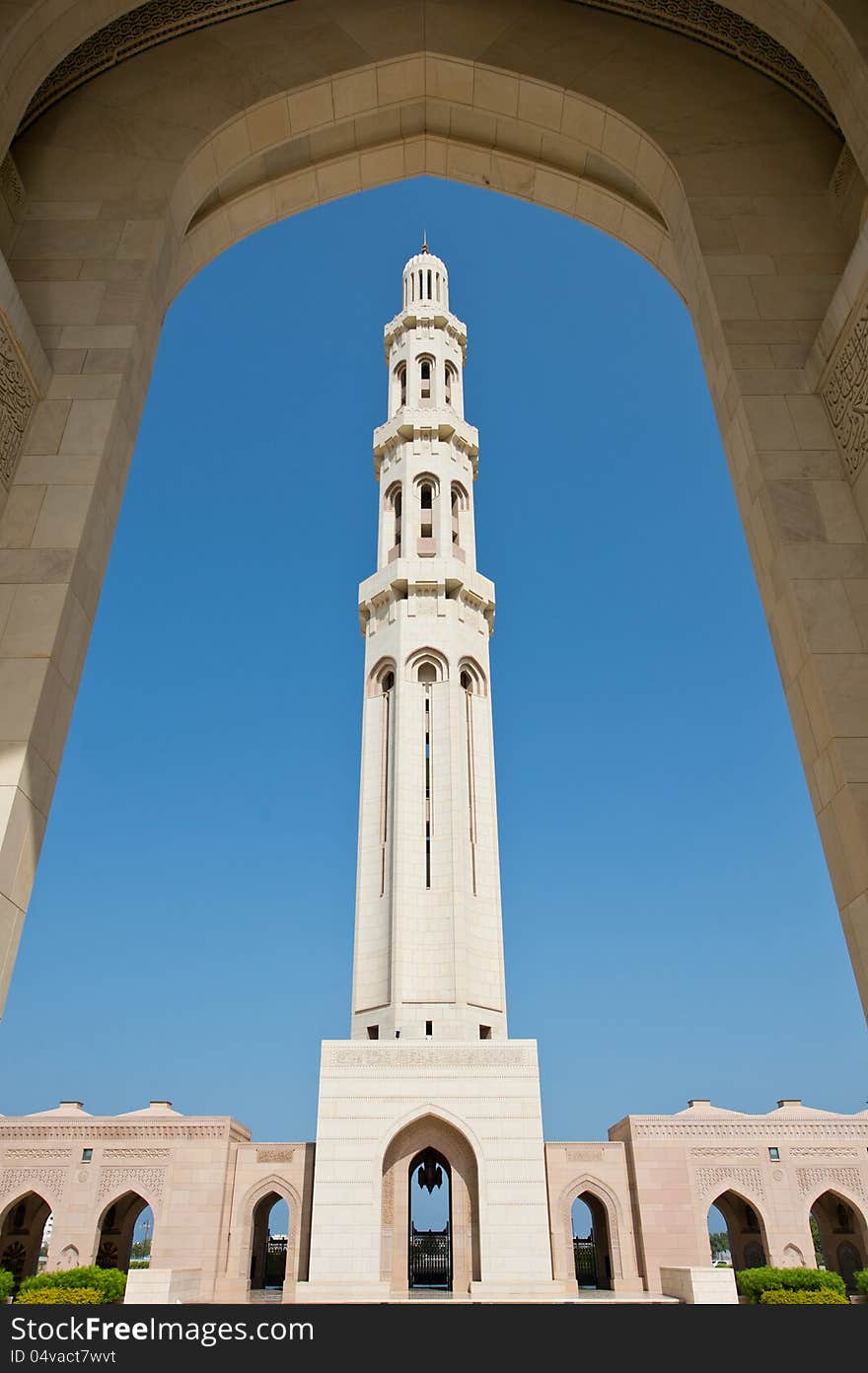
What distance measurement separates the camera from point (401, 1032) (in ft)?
60.7

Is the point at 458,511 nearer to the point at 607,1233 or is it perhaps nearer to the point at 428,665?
the point at 428,665

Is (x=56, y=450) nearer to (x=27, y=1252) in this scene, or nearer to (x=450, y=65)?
(x=450, y=65)

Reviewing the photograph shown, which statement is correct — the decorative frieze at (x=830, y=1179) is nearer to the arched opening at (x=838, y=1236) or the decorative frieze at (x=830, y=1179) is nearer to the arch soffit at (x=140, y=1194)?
the arched opening at (x=838, y=1236)

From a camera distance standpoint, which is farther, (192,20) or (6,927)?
(192,20)

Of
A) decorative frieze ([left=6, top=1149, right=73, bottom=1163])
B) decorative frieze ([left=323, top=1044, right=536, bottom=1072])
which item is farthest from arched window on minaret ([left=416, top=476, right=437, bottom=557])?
decorative frieze ([left=6, top=1149, right=73, bottom=1163])

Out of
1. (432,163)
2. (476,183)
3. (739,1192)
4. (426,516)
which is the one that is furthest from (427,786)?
(432,163)

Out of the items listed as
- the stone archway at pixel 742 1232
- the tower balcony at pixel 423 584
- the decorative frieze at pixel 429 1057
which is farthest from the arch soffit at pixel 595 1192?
the tower balcony at pixel 423 584

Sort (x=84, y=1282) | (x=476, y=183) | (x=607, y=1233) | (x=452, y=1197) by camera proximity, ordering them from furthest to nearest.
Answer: (x=607, y=1233)
(x=452, y=1197)
(x=84, y=1282)
(x=476, y=183)

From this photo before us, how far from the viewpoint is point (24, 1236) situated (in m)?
22.7

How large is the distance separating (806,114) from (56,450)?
14.4 feet

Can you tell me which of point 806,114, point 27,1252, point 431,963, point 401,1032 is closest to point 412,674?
point 431,963

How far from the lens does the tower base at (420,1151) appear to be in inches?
629

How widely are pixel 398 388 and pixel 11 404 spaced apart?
2577 centimetres

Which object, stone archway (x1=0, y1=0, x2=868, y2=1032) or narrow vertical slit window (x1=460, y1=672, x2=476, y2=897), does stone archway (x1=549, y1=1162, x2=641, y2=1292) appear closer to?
narrow vertical slit window (x1=460, y1=672, x2=476, y2=897)
